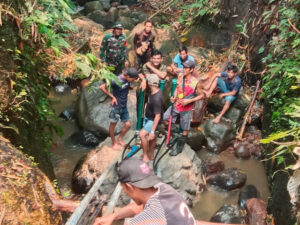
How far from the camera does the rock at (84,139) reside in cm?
789

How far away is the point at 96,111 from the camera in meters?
8.07

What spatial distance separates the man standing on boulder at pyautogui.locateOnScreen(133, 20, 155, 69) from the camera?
8.34 m

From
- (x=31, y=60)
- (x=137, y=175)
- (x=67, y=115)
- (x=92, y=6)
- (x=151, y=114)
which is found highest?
(x=92, y=6)

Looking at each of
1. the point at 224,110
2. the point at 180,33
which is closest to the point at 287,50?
the point at 224,110

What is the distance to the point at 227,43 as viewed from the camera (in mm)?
11078

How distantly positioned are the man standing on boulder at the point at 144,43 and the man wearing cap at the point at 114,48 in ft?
3.57

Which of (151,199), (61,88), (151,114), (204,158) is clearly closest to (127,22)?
(61,88)

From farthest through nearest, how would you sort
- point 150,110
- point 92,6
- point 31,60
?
point 92,6 → point 150,110 → point 31,60

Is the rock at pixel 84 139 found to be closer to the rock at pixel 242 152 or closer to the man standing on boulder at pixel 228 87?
the man standing on boulder at pixel 228 87

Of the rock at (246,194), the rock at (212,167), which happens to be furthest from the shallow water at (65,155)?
the rock at (246,194)

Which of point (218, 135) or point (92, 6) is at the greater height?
point (92, 6)

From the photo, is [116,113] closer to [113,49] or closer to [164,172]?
[164,172]

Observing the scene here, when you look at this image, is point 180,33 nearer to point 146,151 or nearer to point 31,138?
point 146,151

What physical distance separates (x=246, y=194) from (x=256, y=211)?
0.78 meters
